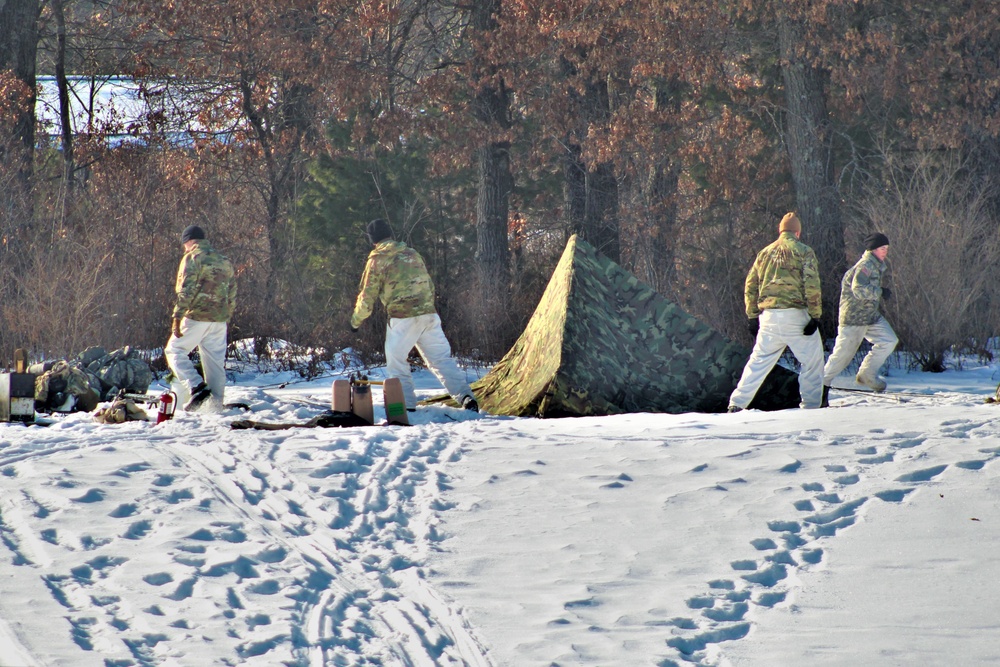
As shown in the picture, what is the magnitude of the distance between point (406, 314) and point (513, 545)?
456cm

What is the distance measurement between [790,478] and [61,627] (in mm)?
4117

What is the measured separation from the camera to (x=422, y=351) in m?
10.1

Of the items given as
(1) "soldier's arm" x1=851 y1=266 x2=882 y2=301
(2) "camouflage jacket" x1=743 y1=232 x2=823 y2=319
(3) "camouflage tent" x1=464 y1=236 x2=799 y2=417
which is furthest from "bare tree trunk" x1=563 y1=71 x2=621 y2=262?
(2) "camouflage jacket" x1=743 y1=232 x2=823 y2=319

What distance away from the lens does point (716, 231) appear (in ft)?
70.1

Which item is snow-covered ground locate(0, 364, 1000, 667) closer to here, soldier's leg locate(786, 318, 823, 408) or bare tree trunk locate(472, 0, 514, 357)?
soldier's leg locate(786, 318, 823, 408)

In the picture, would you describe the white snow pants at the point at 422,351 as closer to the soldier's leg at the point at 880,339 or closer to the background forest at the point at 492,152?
the soldier's leg at the point at 880,339

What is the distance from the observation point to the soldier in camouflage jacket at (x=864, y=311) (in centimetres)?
1048

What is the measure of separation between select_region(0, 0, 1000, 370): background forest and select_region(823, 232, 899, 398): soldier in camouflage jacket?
112 inches

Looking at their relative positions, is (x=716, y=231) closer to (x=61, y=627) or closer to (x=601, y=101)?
(x=601, y=101)

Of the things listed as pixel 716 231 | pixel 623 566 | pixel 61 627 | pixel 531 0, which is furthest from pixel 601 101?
pixel 61 627

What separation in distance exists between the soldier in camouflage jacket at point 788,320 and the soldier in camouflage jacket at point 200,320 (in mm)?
4706

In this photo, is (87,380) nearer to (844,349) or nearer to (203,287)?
(203,287)

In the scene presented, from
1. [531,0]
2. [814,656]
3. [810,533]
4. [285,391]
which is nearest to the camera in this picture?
[814,656]

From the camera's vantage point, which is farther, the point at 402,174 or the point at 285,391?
the point at 402,174
